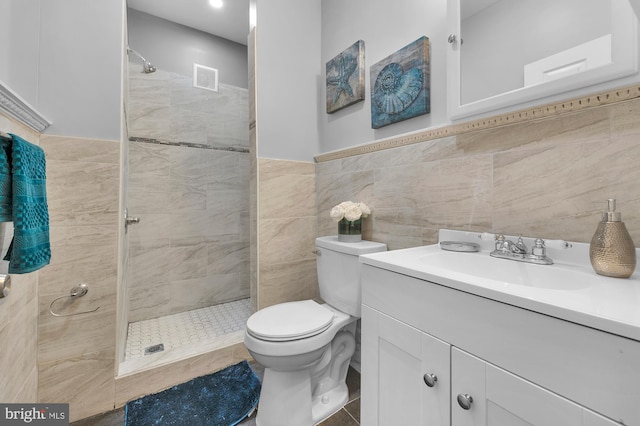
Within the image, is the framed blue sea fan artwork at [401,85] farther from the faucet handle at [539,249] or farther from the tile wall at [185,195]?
the tile wall at [185,195]

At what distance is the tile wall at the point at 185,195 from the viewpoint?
2.04m

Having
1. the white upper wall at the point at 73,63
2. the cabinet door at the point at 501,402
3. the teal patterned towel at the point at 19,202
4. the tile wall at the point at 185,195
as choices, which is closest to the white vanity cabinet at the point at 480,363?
the cabinet door at the point at 501,402

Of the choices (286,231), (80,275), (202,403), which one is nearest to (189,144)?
(286,231)

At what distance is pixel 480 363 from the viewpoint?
1.89 feet

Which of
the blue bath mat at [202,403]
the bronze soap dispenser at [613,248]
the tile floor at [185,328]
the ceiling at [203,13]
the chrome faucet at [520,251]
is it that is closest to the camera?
the bronze soap dispenser at [613,248]

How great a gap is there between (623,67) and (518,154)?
0.31 metres

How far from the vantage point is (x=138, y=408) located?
1271 mm

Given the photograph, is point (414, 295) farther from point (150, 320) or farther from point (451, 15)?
point (150, 320)

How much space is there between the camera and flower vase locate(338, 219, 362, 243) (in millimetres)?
1456

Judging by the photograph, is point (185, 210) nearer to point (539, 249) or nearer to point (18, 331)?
point (18, 331)

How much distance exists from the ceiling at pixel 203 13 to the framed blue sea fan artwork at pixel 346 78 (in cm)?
97

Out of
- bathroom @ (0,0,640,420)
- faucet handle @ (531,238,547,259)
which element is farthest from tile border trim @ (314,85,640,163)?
faucet handle @ (531,238,547,259)

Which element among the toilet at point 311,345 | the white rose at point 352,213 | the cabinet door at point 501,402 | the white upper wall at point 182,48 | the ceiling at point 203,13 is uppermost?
the ceiling at point 203,13

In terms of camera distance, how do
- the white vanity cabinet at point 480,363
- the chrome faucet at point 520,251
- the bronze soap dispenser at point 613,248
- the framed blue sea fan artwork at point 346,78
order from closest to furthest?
the white vanity cabinet at point 480,363, the bronze soap dispenser at point 613,248, the chrome faucet at point 520,251, the framed blue sea fan artwork at point 346,78
